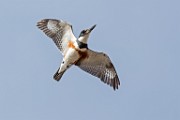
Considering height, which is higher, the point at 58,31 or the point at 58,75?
the point at 58,31

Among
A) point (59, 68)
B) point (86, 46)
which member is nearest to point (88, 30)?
point (86, 46)

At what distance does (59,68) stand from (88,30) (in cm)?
167

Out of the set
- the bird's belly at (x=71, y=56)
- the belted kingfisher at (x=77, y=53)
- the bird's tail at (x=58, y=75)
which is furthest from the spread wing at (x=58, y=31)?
the bird's tail at (x=58, y=75)

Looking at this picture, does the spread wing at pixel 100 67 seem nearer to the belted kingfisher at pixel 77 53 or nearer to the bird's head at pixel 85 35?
the belted kingfisher at pixel 77 53

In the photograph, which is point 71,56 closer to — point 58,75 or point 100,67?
point 58,75

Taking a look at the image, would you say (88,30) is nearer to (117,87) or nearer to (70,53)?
(70,53)

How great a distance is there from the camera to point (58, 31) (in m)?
17.8

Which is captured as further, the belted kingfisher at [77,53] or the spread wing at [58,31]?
the spread wing at [58,31]

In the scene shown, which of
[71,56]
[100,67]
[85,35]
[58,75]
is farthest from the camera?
[100,67]

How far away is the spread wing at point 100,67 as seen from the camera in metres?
17.3

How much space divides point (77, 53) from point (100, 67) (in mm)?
1206

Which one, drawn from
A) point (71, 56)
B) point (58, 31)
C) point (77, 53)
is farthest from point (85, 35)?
point (58, 31)

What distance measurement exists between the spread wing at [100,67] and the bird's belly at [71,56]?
1.33ft


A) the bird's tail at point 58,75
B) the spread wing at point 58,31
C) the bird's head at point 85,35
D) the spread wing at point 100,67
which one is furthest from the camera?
the spread wing at point 58,31
